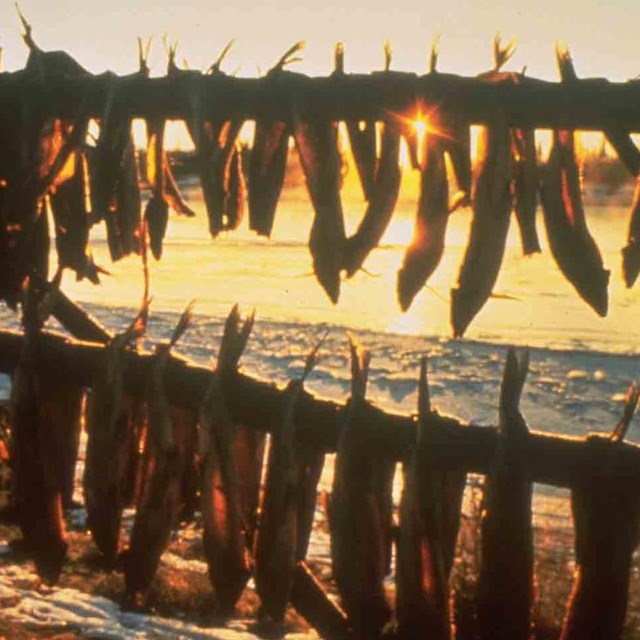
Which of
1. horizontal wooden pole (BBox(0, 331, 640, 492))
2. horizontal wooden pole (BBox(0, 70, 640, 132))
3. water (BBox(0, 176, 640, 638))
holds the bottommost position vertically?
water (BBox(0, 176, 640, 638))

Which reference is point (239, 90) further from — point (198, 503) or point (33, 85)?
point (198, 503)

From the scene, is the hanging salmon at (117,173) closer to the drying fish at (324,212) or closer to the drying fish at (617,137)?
the drying fish at (324,212)

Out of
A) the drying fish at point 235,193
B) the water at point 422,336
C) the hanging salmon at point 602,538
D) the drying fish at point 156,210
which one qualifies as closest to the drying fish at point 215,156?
the drying fish at point 235,193

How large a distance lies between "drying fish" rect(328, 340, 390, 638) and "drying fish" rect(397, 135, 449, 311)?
109 millimetres

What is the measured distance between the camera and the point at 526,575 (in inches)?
51.8

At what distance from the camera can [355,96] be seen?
122cm

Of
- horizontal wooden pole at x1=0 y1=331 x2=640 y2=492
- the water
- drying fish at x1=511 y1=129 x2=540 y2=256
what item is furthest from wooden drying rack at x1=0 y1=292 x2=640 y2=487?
the water

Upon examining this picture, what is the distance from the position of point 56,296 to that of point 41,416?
164mm

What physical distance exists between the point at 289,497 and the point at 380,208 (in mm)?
383

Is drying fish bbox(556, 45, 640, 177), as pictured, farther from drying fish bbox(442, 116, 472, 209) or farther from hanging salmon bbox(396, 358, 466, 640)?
hanging salmon bbox(396, 358, 466, 640)

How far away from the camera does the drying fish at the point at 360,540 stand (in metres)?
1.35

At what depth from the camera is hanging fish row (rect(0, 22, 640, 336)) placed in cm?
126

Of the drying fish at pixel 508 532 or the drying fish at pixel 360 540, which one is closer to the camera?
the drying fish at pixel 508 532

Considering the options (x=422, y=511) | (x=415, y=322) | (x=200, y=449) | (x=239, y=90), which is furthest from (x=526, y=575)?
(x=415, y=322)
